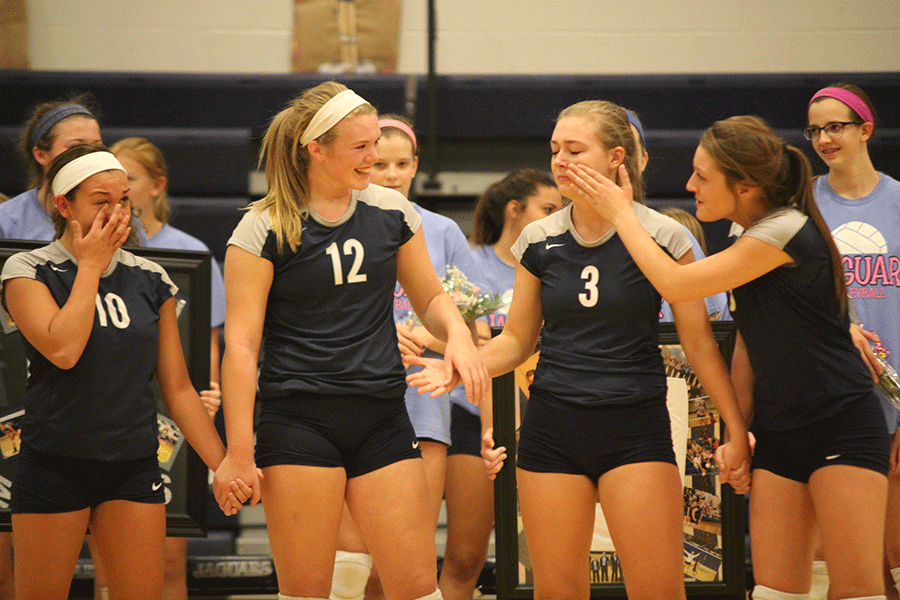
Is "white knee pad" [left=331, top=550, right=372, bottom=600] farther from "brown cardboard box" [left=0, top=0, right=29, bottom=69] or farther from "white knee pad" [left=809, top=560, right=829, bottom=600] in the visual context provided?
"brown cardboard box" [left=0, top=0, right=29, bottom=69]

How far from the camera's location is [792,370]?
7.85 ft

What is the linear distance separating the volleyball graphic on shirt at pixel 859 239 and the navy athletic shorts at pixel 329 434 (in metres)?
2.00

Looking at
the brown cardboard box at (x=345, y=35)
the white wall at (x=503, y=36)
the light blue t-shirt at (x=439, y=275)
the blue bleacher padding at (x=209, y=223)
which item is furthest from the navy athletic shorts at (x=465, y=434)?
the white wall at (x=503, y=36)

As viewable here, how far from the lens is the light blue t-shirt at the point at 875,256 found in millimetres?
3301

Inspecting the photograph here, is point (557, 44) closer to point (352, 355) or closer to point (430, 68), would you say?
point (430, 68)

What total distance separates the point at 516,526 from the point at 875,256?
5.51ft

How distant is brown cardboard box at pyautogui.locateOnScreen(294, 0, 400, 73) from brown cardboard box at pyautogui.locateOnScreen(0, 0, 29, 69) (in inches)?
74.6

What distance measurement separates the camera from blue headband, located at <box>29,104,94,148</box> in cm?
340

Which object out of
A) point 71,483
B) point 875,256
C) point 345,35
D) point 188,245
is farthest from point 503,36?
point 71,483

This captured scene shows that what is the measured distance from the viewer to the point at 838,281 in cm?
243

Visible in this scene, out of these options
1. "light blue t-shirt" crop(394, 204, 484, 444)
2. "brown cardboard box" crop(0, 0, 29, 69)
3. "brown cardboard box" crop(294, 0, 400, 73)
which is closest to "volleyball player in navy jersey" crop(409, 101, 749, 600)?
"light blue t-shirt" crop(394, 204, 484, 444)

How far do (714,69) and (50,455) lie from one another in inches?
209

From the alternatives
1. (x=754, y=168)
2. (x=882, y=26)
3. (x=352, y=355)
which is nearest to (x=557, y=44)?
(x=882, y=26)

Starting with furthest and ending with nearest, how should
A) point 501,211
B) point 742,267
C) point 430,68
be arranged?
point 430,68
point 501,211
point 742,267
